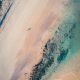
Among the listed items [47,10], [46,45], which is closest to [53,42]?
[46,45]

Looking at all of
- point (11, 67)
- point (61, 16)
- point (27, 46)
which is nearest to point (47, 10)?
point (61, 16)

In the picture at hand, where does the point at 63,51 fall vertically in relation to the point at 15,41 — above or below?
below

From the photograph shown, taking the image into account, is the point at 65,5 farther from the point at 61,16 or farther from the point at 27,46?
the point at 27,46

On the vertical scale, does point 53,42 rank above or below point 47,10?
below

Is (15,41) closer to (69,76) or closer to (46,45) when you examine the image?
(46,45)

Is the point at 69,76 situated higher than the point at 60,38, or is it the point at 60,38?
the point at 60,38

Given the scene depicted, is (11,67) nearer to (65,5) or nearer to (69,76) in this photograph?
(69,76)

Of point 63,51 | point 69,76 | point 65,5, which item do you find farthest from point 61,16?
point 69,76

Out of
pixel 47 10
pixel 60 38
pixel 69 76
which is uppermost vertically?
pixel 47 10
